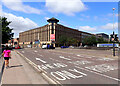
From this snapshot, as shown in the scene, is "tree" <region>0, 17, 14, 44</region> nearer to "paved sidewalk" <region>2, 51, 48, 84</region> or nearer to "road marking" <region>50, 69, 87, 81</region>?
"paved sidewalk" <region>2, 51, 48, 84</region>

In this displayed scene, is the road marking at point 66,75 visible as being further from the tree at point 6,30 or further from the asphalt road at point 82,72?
the tree at point 6,30

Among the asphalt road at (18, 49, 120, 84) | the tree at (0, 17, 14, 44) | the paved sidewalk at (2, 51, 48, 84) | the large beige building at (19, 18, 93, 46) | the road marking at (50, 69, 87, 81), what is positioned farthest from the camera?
the large beige building at (19, 18, 93, 46)

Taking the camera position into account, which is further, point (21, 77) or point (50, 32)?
point (50, 32)

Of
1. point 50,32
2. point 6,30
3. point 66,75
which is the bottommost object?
point 66,75

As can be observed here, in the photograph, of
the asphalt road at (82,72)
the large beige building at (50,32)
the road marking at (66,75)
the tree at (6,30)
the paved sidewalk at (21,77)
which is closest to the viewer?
the paved sidewalk at (21,77)

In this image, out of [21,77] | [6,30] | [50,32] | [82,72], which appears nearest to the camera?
[21,77]

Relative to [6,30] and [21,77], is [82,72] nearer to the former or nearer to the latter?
[21,77]

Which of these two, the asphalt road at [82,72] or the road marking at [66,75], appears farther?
the road marking at [66,75]

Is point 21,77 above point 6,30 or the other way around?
the other way around

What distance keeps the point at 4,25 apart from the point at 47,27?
61848mm

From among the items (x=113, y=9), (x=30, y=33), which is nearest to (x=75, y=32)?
(x=30, y=33)

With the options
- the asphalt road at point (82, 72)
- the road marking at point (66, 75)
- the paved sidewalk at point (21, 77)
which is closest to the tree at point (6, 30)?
the asphalt road at point (82, 72)

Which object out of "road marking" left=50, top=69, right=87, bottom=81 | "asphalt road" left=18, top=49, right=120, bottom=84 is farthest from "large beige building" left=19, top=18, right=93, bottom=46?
"road marking" left=50, top=69, right=87, bottom=81

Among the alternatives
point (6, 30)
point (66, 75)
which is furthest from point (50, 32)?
point (66, 75)
